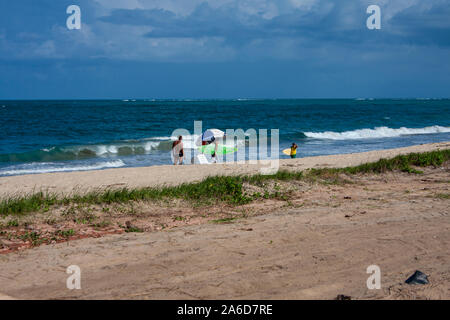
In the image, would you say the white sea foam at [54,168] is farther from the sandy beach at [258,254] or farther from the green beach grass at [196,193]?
the sandy beach at [258,254]

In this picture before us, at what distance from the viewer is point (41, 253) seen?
17.6ft

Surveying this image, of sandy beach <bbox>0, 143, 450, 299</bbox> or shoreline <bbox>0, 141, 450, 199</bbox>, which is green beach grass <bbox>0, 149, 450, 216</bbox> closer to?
sandy beach <bbox>0, 143, 450, 299</bbox>

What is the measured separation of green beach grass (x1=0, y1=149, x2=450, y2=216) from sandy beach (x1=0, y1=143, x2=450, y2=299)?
14.5 inches

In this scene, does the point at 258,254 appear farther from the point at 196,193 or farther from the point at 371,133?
the point at 371,133

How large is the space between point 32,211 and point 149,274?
296 cm

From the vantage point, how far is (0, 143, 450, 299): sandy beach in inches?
171

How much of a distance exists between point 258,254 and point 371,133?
3173cm

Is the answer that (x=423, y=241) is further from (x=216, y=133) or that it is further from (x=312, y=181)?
(x=216, y=133)

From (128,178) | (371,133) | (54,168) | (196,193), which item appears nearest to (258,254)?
(196,193)

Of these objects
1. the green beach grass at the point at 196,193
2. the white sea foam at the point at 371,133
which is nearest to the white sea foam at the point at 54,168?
the green beach grass at the point at 196,193

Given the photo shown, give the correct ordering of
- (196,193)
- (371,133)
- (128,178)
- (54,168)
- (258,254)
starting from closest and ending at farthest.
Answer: (258,254)
(196,193)
(128,178)
(54,168)
(371,133)

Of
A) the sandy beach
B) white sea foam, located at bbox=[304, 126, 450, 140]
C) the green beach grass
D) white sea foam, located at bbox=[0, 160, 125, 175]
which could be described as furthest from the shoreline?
white sea foam, located at bbox=[304, 126, 450, 140]

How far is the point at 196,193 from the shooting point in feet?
26.1

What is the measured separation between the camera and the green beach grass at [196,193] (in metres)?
7.02
